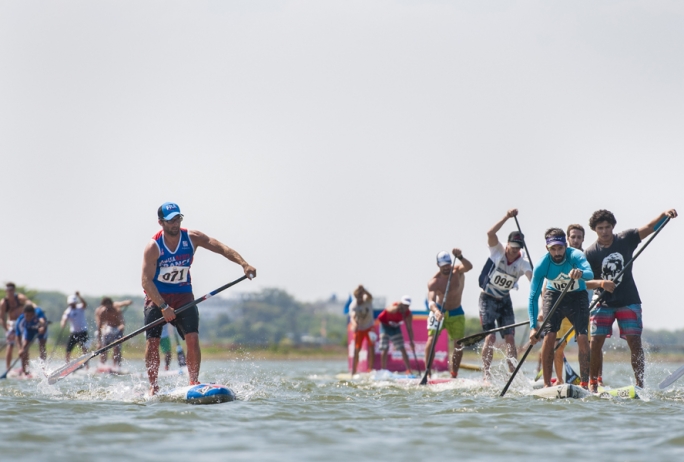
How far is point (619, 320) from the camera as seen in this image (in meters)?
9.63

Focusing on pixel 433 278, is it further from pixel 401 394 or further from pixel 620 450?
pixel 620 450

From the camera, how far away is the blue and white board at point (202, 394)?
27.2 feet

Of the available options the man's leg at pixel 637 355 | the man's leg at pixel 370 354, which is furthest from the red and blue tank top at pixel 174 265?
the man's leg at pixel 370 354

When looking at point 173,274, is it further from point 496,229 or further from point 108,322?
point 108,322

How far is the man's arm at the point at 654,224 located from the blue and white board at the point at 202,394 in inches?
187

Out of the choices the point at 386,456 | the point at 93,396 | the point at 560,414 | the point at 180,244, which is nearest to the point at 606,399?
the point at 560,414

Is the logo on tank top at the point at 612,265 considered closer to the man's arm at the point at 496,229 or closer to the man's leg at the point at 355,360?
the man's arm at the point at 496,229

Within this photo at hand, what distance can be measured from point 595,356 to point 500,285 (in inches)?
87.4

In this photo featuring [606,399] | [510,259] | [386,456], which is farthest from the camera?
[510,259]

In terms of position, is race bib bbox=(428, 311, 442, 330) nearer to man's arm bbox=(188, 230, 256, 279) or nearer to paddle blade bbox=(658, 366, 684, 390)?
paddle blade bbox=(658, 366, 684, 390)

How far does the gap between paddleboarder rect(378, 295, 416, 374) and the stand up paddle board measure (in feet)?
22.0

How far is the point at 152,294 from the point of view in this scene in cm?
871

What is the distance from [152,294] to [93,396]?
1.58m

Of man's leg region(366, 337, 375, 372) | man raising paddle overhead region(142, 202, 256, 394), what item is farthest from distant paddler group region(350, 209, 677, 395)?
man's leg region(366, 337, 375, 372)
